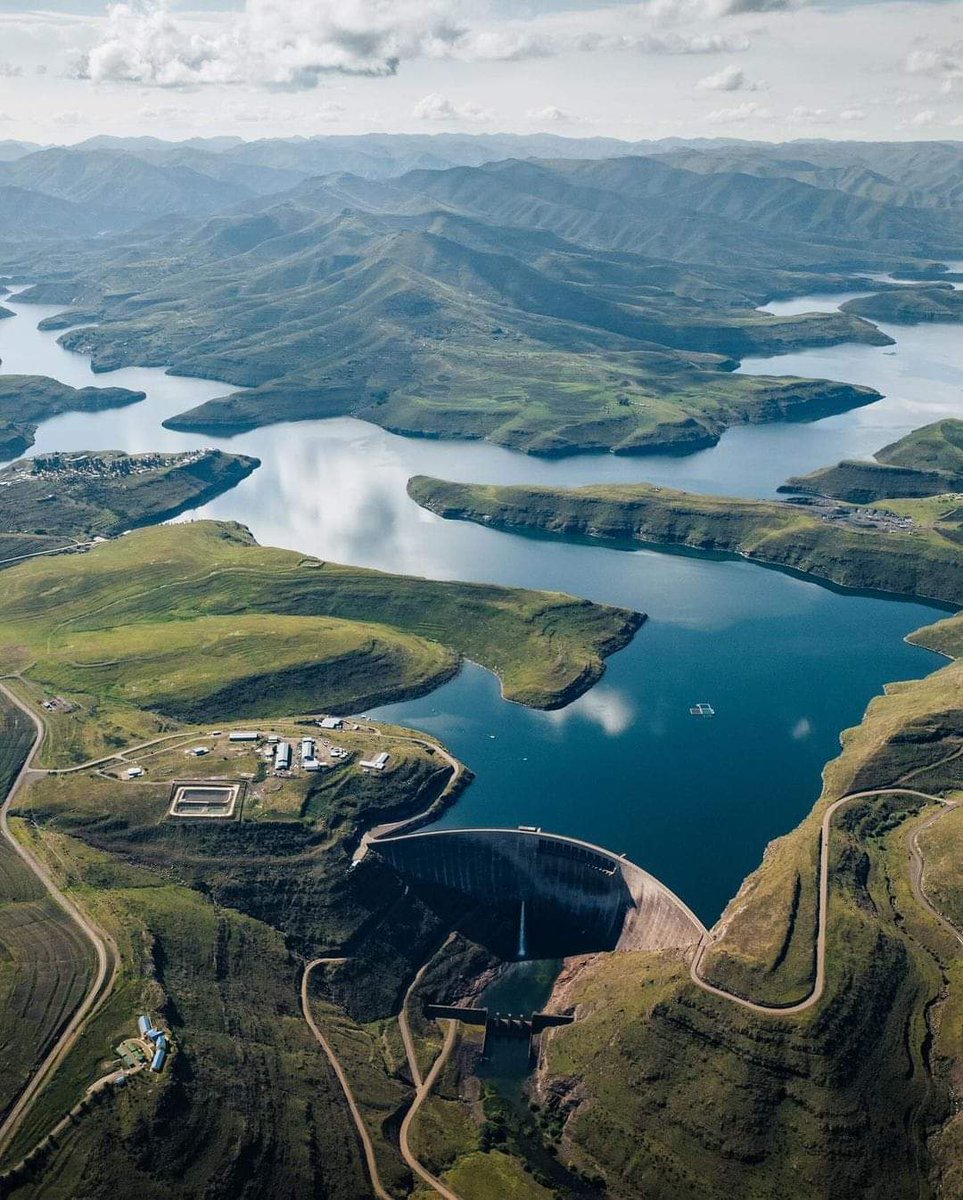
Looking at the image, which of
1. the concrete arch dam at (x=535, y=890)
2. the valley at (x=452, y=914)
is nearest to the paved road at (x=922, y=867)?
the valley at (x=452, y=914)

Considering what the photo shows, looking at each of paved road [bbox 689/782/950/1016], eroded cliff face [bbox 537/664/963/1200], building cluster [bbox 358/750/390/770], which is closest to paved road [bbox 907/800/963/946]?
paved road [bbox 689/782/950/1016]

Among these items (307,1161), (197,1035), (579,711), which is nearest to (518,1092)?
(307,1161)

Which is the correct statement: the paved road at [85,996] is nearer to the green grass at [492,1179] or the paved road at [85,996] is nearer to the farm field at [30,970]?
the farm field at [30,970]

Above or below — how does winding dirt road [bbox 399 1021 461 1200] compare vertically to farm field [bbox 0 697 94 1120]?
below

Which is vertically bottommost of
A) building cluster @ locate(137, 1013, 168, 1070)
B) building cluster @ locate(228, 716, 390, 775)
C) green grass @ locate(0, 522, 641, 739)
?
green grass @ locate(0, 522, 641, 739)

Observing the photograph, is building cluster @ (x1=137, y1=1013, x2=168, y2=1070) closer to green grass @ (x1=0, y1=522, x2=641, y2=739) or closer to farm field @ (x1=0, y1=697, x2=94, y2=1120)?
farm field @ (x1=0, y1=697, x2=94, y2=1120)

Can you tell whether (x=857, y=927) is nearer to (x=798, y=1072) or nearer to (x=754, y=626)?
(x=798, y=1072)
